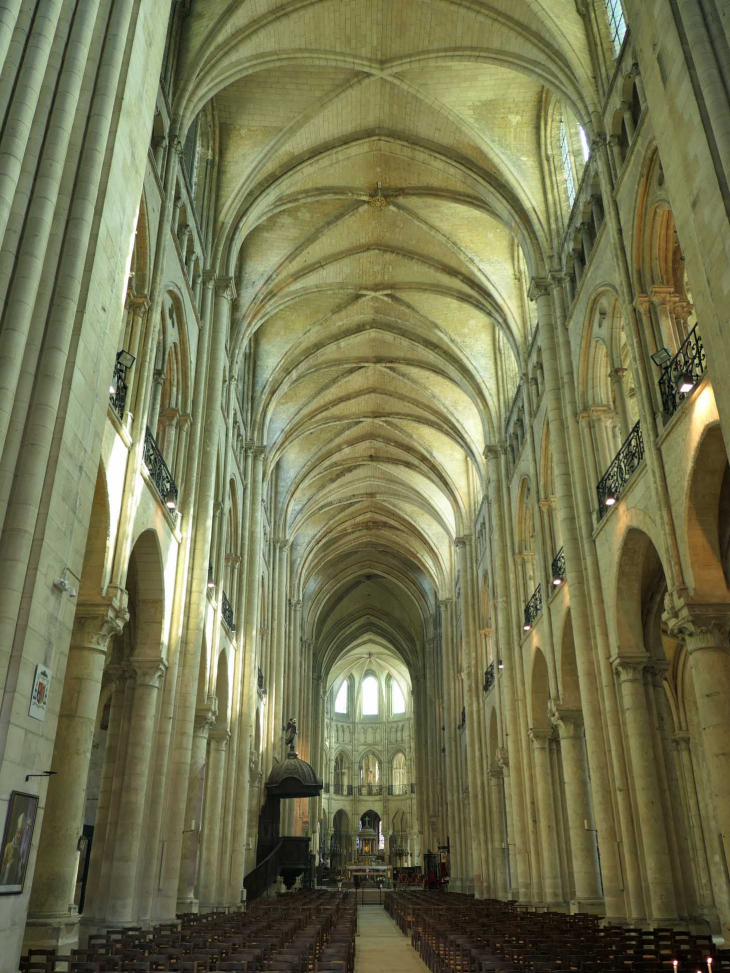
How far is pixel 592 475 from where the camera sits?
650 inches

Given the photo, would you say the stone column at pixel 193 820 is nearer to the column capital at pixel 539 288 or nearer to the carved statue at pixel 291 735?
the column capital at pixel 539 288

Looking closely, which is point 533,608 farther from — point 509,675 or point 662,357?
point 662,357

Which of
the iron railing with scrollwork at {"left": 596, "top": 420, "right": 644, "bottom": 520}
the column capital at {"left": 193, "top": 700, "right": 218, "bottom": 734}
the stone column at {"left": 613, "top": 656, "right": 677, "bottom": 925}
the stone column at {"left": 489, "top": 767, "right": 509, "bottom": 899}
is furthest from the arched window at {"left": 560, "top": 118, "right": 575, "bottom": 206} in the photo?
the stone column at {"left": 489, "top": 767, "right": 509, "bottom": 899}

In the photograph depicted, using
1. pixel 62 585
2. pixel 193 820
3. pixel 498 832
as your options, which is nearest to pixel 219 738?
pixel 193 820

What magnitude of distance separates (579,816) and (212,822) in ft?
27.8

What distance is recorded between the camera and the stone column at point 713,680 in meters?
10.3

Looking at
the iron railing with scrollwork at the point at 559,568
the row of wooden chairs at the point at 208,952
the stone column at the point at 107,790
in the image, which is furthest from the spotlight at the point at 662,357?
the stone column at the point at 107,790

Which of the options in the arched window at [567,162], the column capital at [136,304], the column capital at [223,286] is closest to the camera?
the column capital at [136,304]

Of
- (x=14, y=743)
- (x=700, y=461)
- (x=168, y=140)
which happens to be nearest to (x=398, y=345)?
(x=168, y=140)

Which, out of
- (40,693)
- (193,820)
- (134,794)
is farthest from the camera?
(193,820)

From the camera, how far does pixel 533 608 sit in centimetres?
2252

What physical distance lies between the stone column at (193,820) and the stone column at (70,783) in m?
7.02

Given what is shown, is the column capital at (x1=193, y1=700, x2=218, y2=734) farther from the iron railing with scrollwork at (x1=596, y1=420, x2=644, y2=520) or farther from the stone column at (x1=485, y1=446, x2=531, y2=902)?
the stone column at (x1=485, y1=446, x2=531, y2=902)

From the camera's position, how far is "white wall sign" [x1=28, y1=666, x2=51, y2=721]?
767 centimetres
